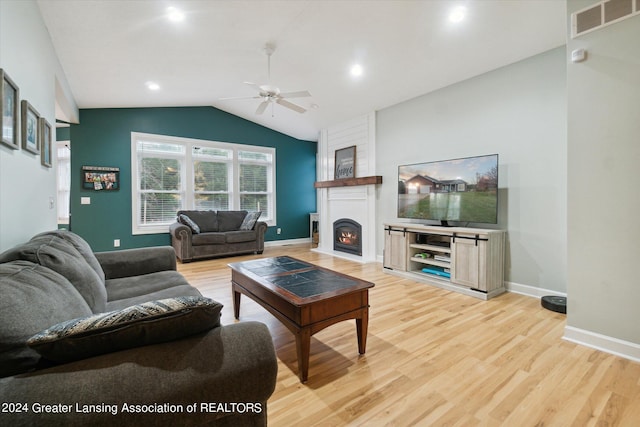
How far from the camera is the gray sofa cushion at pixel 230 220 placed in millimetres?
5940

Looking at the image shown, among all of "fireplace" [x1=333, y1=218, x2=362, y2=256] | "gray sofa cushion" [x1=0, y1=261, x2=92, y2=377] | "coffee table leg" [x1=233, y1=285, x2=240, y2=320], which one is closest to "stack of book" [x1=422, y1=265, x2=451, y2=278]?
"fireplace" [x1=333, y1=218, x2=362, y2=256]

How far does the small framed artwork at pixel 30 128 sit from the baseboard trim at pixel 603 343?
4.33 metres

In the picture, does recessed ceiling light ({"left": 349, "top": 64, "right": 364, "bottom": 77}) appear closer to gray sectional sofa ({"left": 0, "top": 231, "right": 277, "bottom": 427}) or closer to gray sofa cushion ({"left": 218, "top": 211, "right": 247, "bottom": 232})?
gray sofa cushion ({"left": 218, "top": 211, "right": 247, "bottom": 232})

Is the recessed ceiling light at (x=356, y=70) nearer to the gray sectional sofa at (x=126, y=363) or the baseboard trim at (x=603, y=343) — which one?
the baseboard trim at (x=603, y=343)

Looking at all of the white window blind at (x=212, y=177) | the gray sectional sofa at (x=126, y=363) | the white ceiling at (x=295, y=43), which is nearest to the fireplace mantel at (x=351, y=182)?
the white ceiling at (x=295, y=43)

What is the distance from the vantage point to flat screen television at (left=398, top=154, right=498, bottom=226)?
11.0 feet

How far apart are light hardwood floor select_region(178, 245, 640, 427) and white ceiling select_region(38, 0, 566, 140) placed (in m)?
2.90

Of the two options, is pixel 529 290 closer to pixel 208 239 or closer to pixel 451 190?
pixel 451 190

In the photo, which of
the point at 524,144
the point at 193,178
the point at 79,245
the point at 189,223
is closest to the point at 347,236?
the point at 189,223

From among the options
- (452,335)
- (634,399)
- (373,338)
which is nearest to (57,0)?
(373,338)

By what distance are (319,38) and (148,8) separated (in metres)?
1.75

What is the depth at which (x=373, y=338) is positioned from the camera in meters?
2.32

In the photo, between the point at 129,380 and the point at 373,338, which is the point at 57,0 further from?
the point at 373,338

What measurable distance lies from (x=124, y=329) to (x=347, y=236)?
16.6 ft
